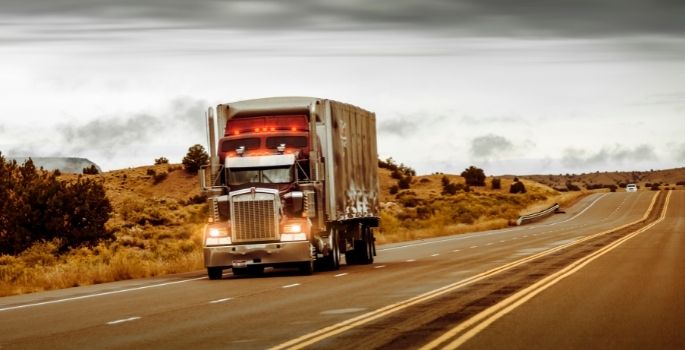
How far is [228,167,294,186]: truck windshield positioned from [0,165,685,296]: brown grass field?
4282 mm

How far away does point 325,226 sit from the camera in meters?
28.7

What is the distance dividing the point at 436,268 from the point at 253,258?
4.77m

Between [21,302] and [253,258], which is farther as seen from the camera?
[253,258]

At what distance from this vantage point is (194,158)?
12150 centimetres

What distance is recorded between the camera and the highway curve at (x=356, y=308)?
1332 cm

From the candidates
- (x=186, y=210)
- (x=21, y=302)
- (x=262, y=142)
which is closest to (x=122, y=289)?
(x=21, y=302)

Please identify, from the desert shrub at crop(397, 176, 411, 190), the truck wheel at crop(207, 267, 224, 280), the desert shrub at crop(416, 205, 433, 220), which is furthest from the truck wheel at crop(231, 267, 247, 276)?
the desert shrub at crop(397, 176, 411, 190)

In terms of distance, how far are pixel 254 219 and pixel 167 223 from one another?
4285cm

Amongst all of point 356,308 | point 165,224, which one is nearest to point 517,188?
point 165,224

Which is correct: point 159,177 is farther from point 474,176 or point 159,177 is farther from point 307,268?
point 307,268

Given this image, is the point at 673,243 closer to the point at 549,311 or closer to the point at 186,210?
the point at 549,311

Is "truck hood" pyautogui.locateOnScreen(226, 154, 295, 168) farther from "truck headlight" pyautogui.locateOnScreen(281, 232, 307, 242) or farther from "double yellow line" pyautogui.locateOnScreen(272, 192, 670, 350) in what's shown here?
"double yellow line" pyautogui.locateOnScreen(272, 192, 670, 350)

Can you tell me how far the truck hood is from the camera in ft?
92.3

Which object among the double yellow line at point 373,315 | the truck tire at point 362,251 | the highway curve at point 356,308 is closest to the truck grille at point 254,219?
the highway curve at point 356,308
